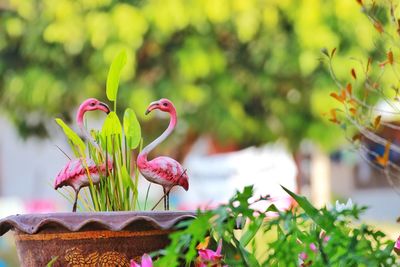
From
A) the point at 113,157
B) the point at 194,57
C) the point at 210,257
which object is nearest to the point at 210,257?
the point at 210,257

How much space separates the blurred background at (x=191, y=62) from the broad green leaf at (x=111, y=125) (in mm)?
8379

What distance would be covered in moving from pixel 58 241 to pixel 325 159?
21.6 m

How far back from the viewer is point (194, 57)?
1163cm

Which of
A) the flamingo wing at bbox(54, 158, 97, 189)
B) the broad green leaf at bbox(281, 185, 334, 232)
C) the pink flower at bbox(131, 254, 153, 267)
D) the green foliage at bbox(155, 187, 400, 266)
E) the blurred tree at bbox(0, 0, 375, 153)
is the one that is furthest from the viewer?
the blurred tree at bbox(0, 0, 375, 153)

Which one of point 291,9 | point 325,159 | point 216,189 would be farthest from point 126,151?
point 325,159

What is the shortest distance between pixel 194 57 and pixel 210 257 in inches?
385

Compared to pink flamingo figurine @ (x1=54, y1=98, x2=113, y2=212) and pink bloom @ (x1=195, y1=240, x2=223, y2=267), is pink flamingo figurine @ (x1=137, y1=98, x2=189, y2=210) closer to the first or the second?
pink flamingo figurine @ (x1=54, y1=98, x2=113, y2=212)

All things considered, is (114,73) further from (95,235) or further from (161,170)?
(95,235)

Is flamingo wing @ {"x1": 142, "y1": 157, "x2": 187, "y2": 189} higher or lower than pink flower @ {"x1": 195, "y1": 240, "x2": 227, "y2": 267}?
higher

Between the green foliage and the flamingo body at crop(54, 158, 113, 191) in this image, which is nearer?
the green foliage

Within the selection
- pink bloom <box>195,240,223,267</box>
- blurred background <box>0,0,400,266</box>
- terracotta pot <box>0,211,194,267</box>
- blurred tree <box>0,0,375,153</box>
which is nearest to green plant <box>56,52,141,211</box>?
terracotta pot <box>0,211,194,267</box>

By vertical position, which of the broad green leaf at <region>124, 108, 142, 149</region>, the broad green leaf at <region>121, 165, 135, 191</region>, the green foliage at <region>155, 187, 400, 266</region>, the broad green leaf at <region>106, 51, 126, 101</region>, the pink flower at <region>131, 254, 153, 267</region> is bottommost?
the pink flower at <region>131, 254, 153, 267</region>

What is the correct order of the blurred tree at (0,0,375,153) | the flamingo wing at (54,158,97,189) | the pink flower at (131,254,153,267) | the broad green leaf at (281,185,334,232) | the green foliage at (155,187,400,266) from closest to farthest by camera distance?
the green foliage at (155,187,400,266), the broad green leaf at (281,185,334,232), the pink flower at (131,254,153,267), the flamingo wing at (54,158,97,189), the blurred tree at (0,0,375,153)

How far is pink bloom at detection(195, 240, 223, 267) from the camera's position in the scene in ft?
6.13
